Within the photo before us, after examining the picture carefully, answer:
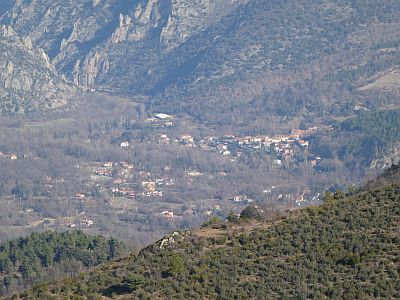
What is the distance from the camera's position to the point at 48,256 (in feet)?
307

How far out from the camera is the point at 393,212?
66500mm

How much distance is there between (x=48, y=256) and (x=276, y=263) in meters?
35.8

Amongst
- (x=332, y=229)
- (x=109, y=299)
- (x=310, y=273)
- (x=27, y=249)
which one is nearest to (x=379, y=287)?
(x=310, y=273)

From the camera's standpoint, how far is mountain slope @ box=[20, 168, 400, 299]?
58.1 m

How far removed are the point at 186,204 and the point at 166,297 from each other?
124 metres

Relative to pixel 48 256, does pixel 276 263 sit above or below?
above

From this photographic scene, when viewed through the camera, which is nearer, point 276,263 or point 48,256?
point 276,263

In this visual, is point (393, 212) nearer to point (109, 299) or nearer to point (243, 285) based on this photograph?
point (243, 285)

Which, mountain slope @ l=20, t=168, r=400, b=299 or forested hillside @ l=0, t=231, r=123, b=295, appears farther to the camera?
forested hillside @ l=0, t=231, r=123, b=295

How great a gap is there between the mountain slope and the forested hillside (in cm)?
1851

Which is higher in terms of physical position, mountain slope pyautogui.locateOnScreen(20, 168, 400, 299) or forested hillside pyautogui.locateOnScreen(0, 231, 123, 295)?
mountain slope pyautogui.locateOnScreen(20, 168, 400, 299)

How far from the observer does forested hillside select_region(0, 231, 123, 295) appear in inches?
3386

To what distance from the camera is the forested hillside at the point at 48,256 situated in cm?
8600

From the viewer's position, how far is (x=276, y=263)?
61.6 meters
